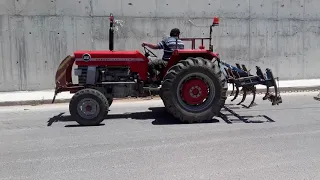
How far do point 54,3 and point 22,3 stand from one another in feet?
3.01

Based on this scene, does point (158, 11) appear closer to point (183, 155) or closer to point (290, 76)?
point (290, 76)

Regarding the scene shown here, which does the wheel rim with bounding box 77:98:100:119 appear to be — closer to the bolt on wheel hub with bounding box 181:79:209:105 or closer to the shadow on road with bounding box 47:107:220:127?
the shadow on road with bounding box 47:107:220:127

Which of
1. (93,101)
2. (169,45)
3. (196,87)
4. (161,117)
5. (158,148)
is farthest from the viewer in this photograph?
(161,117)

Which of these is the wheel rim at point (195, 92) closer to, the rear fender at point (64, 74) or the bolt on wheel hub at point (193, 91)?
the bolt on wheel hub at point (193, 91)

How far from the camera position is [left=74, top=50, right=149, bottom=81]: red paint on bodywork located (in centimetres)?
804

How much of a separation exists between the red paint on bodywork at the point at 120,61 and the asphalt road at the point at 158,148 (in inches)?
41.0

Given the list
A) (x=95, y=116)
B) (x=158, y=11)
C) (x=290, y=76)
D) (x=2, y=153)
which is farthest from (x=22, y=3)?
(x=290, y=76)

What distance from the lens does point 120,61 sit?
26.7ft

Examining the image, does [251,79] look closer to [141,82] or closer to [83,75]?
[141,82]

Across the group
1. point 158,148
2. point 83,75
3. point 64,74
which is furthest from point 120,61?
point 158,148

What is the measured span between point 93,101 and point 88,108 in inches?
6.6

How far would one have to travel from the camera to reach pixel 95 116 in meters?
7.70

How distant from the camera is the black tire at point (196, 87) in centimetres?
776

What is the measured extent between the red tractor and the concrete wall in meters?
4.49
